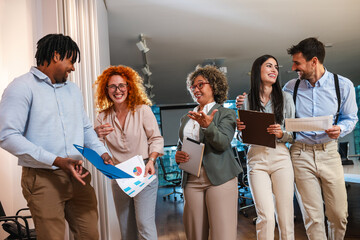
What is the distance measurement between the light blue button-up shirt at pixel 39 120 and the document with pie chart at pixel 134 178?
301 millimetres

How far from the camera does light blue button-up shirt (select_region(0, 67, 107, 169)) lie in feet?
4.70

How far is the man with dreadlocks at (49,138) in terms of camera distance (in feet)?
4.78

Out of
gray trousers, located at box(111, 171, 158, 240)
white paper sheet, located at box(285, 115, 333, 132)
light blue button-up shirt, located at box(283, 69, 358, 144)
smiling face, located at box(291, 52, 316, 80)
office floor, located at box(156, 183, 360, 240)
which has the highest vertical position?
smiling face, located at box(291, 52, 316, 80)

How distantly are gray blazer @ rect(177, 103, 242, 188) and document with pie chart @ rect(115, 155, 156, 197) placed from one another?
0.35 m

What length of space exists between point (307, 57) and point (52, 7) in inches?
78.4

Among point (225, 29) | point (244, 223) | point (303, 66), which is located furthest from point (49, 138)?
point (225, 29)

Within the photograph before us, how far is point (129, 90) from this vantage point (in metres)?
2.25

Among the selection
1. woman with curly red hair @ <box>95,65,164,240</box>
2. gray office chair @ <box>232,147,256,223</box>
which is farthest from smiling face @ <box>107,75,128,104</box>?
gray office chair @ <box>232,147,256,223</box>

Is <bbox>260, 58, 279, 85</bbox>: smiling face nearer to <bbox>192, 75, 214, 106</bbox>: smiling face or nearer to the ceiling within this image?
<bbox>192, 75, 214, 106</bbox>: smiling face

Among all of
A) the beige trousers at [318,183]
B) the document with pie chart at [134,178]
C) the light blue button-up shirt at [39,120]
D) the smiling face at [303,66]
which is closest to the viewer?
the light blue button-up shirt at [39,120]

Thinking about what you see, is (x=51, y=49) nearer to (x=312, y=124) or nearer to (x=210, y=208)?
(x=210, y=208)

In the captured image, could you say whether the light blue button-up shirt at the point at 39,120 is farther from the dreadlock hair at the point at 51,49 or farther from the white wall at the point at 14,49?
the white wall at the point at 14,49

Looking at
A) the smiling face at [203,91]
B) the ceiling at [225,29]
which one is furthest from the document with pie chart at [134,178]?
the ceiling at [225,29]

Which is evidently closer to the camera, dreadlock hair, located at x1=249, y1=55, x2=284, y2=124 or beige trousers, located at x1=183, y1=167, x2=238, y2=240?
beige trousers, located at x1=183, y1=167, x2=238, y2=240
